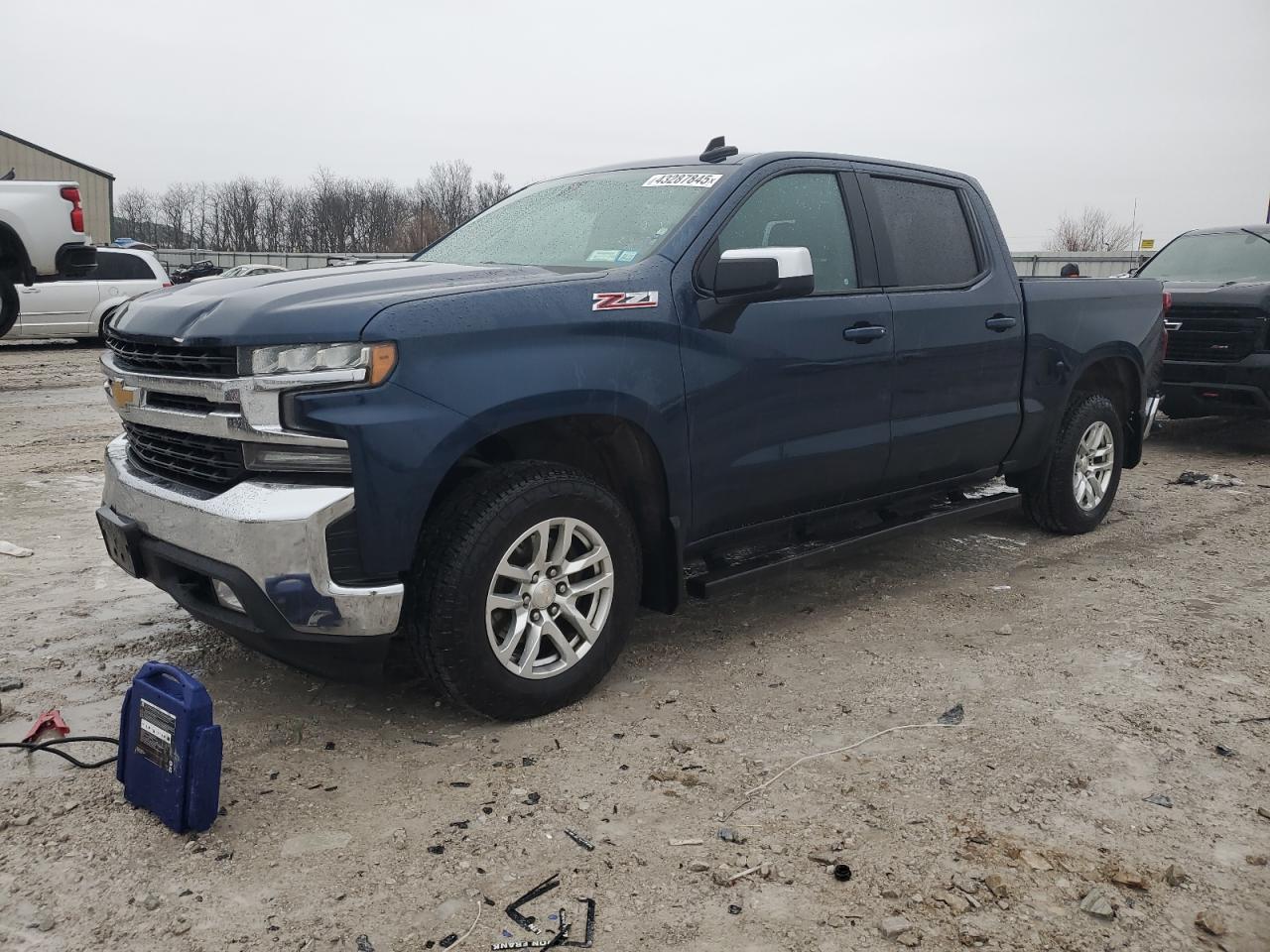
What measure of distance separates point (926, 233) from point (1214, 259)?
21.1ft

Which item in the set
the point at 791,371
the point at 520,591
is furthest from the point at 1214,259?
the point at 520,591

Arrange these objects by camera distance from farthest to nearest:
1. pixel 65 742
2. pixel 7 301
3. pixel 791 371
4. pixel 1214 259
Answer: pixel 7 301, pixel 1214 259, pixel 791 371, pixel 65 742

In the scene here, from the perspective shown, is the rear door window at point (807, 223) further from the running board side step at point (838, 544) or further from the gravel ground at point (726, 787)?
the gravel ground at point (726, 787)

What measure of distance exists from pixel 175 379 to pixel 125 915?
1.58 metres

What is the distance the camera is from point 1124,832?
2898 mm

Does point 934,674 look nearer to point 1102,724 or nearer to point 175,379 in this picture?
point 1102,724

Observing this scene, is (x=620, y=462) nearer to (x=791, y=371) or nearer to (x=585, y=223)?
(x=791, y=371)

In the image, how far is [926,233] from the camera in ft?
16.3

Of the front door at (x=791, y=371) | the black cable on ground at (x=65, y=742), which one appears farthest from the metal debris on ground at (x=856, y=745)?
the black cable on ground at (x=65, y=742)

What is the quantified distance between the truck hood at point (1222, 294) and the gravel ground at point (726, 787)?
186 inches

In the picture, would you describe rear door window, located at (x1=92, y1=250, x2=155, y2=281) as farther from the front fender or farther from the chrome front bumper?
the front fender

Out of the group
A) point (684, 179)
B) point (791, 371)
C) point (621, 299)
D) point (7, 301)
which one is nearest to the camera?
point (621, 299)

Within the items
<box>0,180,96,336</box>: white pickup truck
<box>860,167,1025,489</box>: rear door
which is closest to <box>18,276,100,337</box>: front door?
<box>0,180,96,336</box>: white pickup truck

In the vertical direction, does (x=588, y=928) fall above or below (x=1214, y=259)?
below
